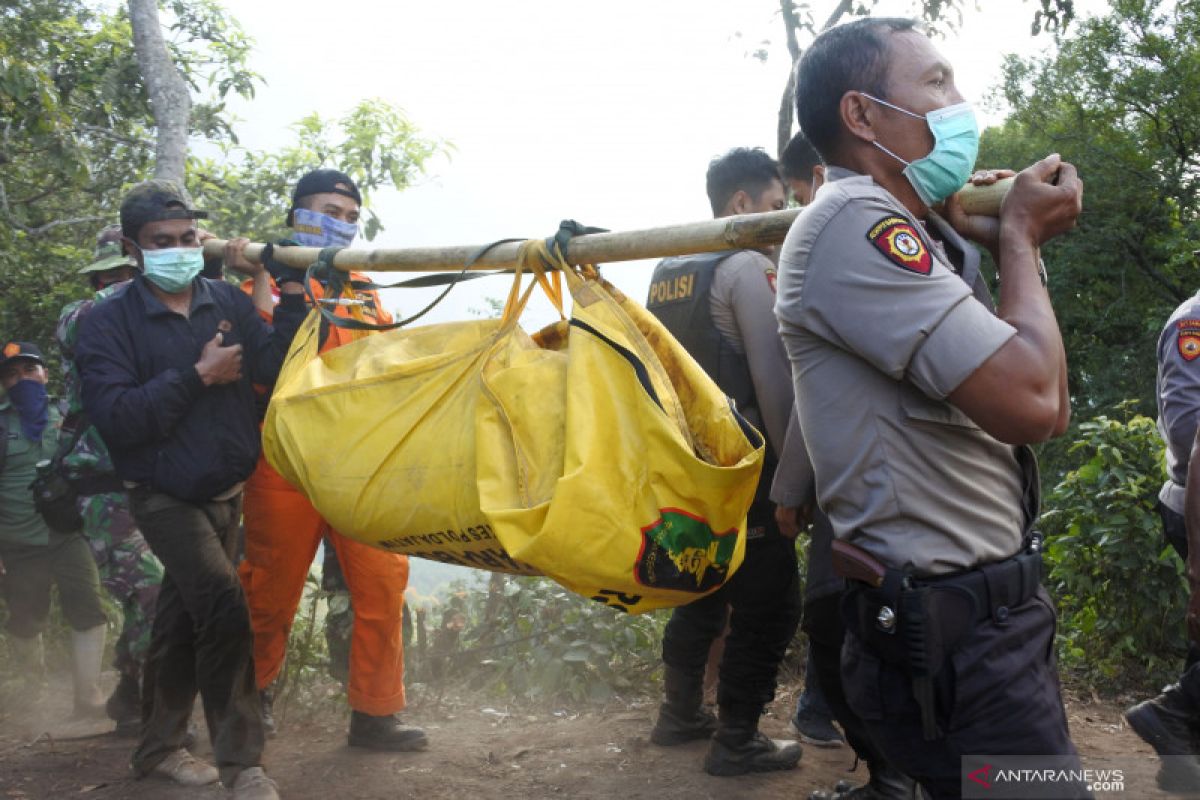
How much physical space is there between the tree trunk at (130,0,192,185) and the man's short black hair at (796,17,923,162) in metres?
4.57

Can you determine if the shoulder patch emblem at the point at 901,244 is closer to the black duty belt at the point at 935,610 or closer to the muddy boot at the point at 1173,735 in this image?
the black duty belt at the point at 935,610

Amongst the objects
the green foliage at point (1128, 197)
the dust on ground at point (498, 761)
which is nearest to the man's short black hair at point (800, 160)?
the dust on ground at point (498, 761)

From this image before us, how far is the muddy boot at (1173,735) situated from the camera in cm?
365

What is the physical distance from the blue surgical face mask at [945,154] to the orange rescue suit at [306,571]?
249cm

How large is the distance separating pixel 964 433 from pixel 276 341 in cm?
268

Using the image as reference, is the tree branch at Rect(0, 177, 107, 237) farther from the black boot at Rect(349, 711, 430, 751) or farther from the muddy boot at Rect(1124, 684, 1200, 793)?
the muddy boot at Rect(1124, 684, 1200, 793)

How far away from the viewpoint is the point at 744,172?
4031mm

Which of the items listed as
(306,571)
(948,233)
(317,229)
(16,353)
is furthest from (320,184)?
(948,233)

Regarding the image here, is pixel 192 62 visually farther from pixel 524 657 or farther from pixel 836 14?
pixel 524 657

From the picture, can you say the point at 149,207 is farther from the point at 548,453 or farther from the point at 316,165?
the point at 316,165

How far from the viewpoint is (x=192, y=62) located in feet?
28.2

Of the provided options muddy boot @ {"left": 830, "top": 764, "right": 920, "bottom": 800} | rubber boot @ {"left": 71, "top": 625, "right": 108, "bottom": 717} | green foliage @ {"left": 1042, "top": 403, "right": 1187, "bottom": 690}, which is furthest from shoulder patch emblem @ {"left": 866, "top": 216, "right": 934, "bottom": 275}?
rubber boot @ {"left": 71, "top": 625, "right": 108, "bottom": 717}

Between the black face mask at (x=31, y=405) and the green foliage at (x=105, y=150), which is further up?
Answer: the green foliage at (x=105, y=150)

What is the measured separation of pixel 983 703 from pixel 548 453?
1.05m
